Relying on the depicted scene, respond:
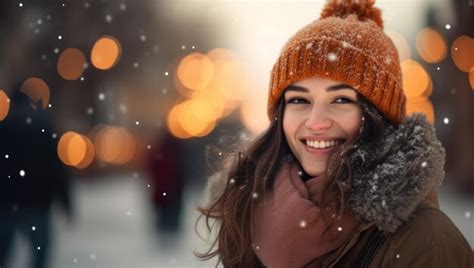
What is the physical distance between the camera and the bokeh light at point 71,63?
1161cm

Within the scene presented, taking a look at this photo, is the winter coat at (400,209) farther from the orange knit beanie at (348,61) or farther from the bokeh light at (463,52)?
the bokeh light at (463,52)

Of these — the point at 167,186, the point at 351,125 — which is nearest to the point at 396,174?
the point at 351,125

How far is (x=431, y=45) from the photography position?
1251cm

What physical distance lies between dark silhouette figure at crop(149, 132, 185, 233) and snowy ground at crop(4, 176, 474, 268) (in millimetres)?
208

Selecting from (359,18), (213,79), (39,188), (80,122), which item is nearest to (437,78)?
(213,79)

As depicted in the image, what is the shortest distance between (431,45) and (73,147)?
23.5 feet

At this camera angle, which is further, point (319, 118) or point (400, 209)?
point (319, 118)

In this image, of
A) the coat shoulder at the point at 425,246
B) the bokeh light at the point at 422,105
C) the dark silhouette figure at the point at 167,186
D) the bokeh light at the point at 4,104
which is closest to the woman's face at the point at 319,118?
the coat shoulder at the point at 425,246

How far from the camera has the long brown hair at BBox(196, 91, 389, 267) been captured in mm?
3230

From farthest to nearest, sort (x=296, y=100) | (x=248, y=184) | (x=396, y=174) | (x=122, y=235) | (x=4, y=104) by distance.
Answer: (x=122, y=235)
(x=4, y=104)
(x=248, y=184)
(x=296, y=100)
(x=396, y=174)

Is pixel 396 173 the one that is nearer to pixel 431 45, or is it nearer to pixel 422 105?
pixel 422 105

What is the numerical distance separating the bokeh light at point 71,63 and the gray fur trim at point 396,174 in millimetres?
9165

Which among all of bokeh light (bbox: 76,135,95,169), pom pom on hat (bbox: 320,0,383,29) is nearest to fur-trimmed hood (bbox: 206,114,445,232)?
pom pom on hat (bbox: 320,0,383,29)

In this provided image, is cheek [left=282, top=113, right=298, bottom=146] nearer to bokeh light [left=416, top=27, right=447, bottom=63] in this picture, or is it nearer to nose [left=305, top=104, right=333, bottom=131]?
nose [left=305, top=104, right=333, bottom=131]
